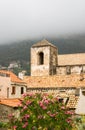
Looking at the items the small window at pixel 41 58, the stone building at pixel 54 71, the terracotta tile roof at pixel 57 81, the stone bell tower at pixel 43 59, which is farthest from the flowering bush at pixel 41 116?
the small window at pixel 41 58

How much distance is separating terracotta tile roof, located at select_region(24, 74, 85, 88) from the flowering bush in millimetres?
33504

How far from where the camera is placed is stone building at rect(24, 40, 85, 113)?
204ft

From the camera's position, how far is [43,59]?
8150 cm

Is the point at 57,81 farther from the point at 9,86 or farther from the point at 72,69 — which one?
the point at 72,69

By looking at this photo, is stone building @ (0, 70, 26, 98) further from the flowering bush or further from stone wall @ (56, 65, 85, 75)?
the flowering bush

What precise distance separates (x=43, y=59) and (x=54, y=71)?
3690mm

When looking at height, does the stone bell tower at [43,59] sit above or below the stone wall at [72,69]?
above

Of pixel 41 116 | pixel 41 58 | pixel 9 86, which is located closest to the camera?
pixel 41 116

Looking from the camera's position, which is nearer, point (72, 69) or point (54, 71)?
point (72, 69)

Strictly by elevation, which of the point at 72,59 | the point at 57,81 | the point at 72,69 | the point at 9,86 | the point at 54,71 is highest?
the point at 72,59

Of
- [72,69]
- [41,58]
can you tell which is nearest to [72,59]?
[72,69]

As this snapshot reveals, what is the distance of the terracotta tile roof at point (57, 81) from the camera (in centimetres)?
6188

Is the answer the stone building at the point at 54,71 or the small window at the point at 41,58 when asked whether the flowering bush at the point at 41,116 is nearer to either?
the stone building at the point at 54,71

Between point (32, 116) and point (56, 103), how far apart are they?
197cm
